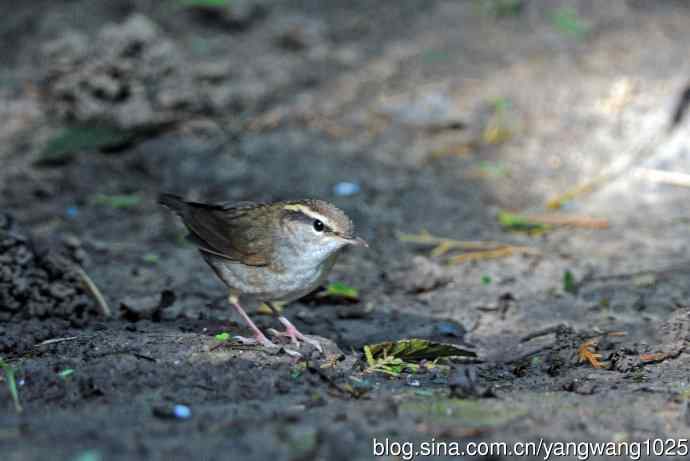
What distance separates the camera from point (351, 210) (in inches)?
321

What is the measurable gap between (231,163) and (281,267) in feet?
11.3

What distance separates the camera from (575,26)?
10227mm

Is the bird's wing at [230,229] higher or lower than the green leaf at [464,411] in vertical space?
higher

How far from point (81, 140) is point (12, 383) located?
195 inches

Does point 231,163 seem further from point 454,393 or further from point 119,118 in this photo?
point 454,393

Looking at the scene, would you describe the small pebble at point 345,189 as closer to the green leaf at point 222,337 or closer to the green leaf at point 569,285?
the green leaf at point 569,285

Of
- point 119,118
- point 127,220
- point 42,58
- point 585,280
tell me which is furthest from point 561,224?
point 42,58

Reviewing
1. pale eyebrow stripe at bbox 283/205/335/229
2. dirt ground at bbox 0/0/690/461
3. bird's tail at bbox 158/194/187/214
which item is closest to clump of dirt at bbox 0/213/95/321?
dirt ground at bbox 0/0/690/461

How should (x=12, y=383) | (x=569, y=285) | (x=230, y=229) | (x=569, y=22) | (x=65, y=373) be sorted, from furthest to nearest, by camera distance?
(x=569, y=22) < (x=569, y=285) < (x=230, y=229) < (x=65, y=373) < (x=12, y=383)

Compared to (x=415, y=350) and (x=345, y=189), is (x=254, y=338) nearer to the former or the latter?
(x=415, y=350)

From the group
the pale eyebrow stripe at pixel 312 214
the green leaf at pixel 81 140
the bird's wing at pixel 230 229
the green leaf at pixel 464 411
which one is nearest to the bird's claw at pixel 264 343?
the bird's wing at pixel 230 229

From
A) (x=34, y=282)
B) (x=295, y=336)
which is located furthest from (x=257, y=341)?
(x=34, y=282)

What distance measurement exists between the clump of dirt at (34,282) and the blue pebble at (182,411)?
1.93 m

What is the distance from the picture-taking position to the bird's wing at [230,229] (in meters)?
5.67
